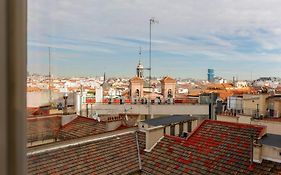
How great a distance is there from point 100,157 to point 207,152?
1.16 metres

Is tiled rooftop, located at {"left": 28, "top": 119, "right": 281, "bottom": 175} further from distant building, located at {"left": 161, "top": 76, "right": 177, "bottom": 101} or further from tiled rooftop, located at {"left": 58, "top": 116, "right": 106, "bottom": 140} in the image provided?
distant building, located at {"left": 161, "top": 76, "right": 177, "bottom": 101}

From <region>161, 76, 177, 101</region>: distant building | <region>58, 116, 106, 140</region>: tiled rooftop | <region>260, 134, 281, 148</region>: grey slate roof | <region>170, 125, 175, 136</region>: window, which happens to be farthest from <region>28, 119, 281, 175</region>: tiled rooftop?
<region>161, 76, 177, 101</region>: distant building

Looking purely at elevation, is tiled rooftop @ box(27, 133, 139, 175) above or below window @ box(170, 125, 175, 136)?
below

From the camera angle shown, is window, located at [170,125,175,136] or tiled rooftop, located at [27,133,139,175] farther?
window, located at [170,125,175,136]

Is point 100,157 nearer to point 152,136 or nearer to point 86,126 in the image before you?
point 152,136

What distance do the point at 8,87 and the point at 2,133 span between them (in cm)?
4

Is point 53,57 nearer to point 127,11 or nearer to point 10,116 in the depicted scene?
point 10,116

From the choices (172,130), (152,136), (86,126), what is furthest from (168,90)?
(152,136)

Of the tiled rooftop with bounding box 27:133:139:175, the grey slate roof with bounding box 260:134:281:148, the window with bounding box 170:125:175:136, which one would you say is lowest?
the tiled rooftop with bounding box 27:133:139:175

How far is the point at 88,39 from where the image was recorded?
107 cm

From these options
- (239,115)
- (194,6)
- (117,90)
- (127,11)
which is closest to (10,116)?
(127,11)

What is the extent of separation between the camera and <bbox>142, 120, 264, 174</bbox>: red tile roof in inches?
112

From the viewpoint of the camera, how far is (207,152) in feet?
10.2

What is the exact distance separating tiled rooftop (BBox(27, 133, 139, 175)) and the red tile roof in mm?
218
